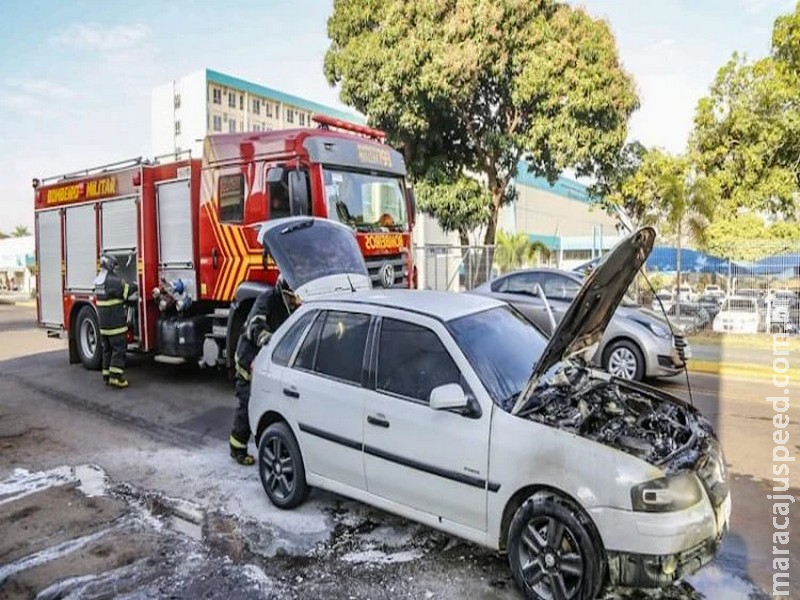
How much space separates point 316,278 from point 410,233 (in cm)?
320

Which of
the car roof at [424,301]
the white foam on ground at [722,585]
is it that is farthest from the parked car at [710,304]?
the white foam on ground at [722,585]

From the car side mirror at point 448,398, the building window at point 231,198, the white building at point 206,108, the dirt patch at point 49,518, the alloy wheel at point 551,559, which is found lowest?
the dirt patch at point 49,518

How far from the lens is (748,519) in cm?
453

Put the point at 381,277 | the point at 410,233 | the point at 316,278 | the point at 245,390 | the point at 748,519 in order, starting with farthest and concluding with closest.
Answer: the point at 410,233 → the point at 381,277 → the point at 316,278 → the point at 245,390 → the point at 748,519

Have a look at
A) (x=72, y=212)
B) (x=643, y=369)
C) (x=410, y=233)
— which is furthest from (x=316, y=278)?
(x=72, y=212)

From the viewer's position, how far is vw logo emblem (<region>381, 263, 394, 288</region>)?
27.5 feet

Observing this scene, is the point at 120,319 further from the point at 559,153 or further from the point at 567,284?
the point at 559,153

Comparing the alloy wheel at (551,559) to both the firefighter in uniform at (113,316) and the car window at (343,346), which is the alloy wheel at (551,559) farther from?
the firefighter in uniform at (113,316)

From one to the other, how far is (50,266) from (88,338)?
6.13ft

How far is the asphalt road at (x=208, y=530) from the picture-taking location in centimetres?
369

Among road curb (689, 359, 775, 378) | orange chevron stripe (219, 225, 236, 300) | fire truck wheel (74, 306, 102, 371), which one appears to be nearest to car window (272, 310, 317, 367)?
orange chevron stripe (219, 225, 236, 300)

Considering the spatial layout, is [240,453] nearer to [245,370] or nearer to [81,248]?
[245,370]

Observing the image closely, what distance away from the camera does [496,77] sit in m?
17.0

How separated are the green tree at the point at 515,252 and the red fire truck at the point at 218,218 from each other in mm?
10857
